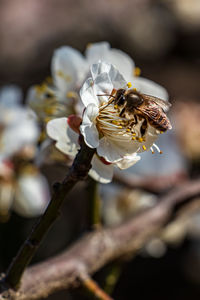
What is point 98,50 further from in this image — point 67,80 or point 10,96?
point 10,96

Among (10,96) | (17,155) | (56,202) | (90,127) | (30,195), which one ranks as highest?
(90,127)

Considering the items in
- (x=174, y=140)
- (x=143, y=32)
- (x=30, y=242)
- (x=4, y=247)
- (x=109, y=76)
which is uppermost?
(x=109, y=76)

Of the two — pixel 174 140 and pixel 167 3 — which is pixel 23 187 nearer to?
pixel 174 140

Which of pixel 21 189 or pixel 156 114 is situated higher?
pixel 156 114

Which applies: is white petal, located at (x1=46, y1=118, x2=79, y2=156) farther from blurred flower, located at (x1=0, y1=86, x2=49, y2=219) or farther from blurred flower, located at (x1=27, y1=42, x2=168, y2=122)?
blurred flower, located at (x1=0, y1=86, x2=49, y2=219)

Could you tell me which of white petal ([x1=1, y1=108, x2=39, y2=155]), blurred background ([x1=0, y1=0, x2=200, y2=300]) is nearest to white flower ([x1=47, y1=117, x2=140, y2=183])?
white petal ([x1=1, y1=108, x2=39, y2=155])

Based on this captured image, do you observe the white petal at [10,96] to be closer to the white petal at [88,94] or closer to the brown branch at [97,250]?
the brown branch at [97,250]

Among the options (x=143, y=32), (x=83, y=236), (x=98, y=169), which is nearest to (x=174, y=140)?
(x=83, y=236)

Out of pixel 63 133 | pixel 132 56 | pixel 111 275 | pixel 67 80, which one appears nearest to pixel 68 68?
pixel 67 80
